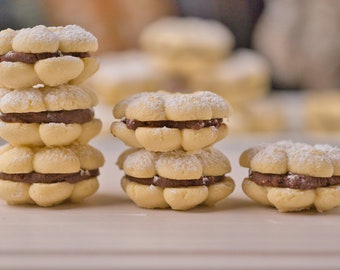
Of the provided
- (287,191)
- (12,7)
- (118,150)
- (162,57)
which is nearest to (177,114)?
(287,191)

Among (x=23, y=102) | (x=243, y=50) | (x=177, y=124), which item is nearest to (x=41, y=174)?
(x=23, y=102)

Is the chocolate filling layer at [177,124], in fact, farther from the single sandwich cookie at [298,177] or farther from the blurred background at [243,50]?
the blurred background at [243,50]

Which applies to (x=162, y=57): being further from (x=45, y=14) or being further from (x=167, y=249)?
(x=167, y=249)

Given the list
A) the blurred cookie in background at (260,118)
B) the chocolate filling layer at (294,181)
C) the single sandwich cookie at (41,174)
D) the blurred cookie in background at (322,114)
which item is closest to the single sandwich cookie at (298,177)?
the chocolate filling layer at (294,181)

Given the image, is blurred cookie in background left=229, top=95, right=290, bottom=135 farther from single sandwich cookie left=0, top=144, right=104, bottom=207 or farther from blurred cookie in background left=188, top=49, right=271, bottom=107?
single sandwich cookie left=0, top=144, right=104, bottom=207

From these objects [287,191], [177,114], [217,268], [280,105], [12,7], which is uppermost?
[12,7]
